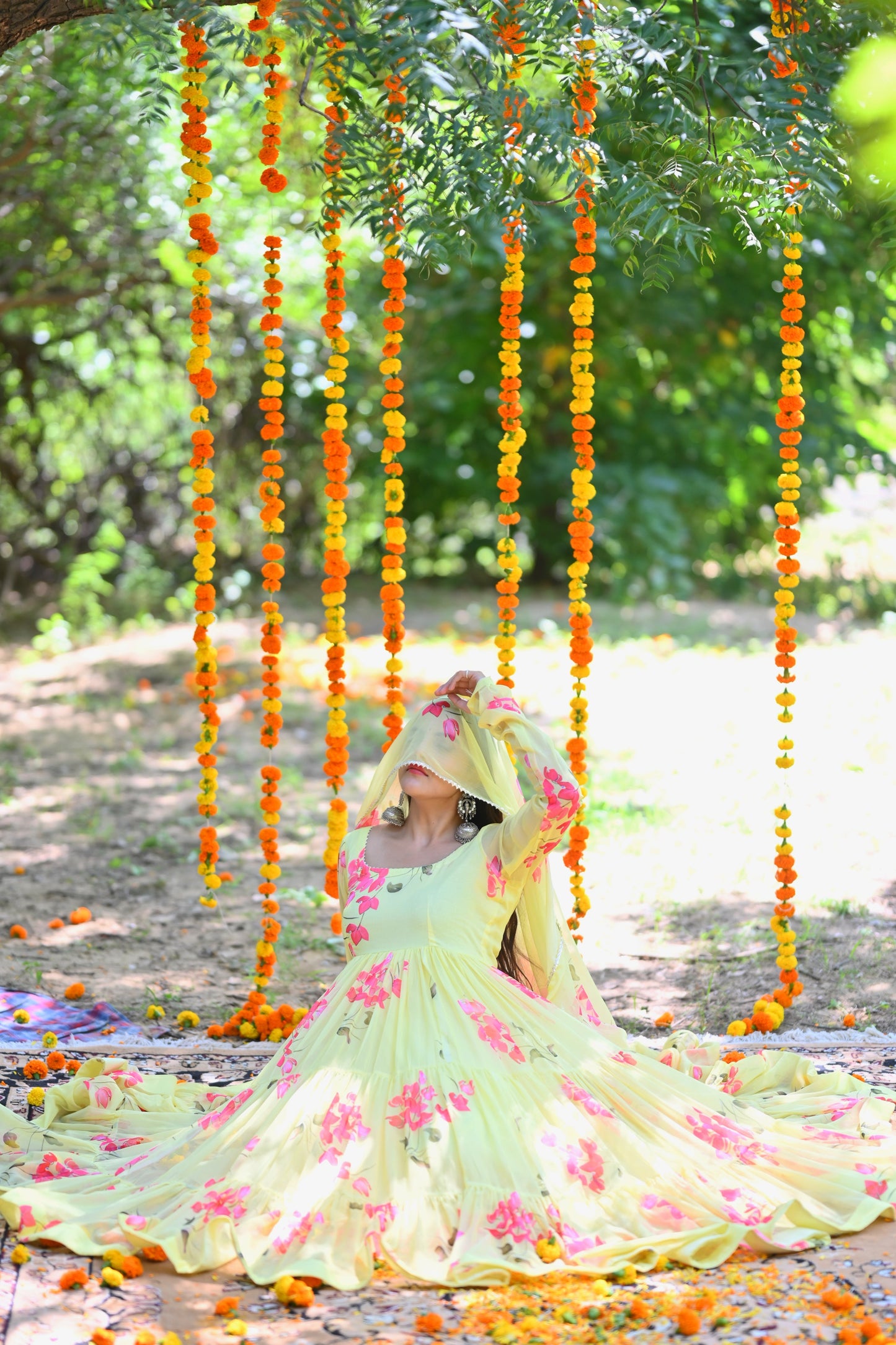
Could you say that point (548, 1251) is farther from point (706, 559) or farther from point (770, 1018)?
point (706, 559)

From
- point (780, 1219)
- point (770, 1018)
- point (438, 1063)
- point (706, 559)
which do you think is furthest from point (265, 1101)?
point (706, 559)

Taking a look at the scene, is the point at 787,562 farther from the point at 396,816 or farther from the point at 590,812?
the point at 590,812

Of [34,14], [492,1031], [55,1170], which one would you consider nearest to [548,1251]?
[492,1031]

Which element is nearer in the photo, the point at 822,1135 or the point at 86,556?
the point at 822,1135

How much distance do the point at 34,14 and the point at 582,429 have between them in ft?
5.92

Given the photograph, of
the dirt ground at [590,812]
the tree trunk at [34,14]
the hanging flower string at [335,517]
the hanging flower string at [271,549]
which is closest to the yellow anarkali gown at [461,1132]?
the hanging flower string at [335,517]

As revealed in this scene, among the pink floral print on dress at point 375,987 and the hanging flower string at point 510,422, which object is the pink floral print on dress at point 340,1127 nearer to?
the pink floral print on dress at point 375,987

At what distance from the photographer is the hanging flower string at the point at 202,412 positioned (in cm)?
383

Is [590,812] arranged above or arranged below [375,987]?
below

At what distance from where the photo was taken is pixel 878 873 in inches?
206

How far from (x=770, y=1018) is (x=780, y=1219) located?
126cm

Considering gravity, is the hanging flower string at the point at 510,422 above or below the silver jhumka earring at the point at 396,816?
above

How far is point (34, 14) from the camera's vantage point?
Result: 3533 mm

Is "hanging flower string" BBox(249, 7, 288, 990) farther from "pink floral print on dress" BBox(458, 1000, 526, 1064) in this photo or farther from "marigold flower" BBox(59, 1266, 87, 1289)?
"marigold flower" BBox(59, 1266, 87, 1289)
